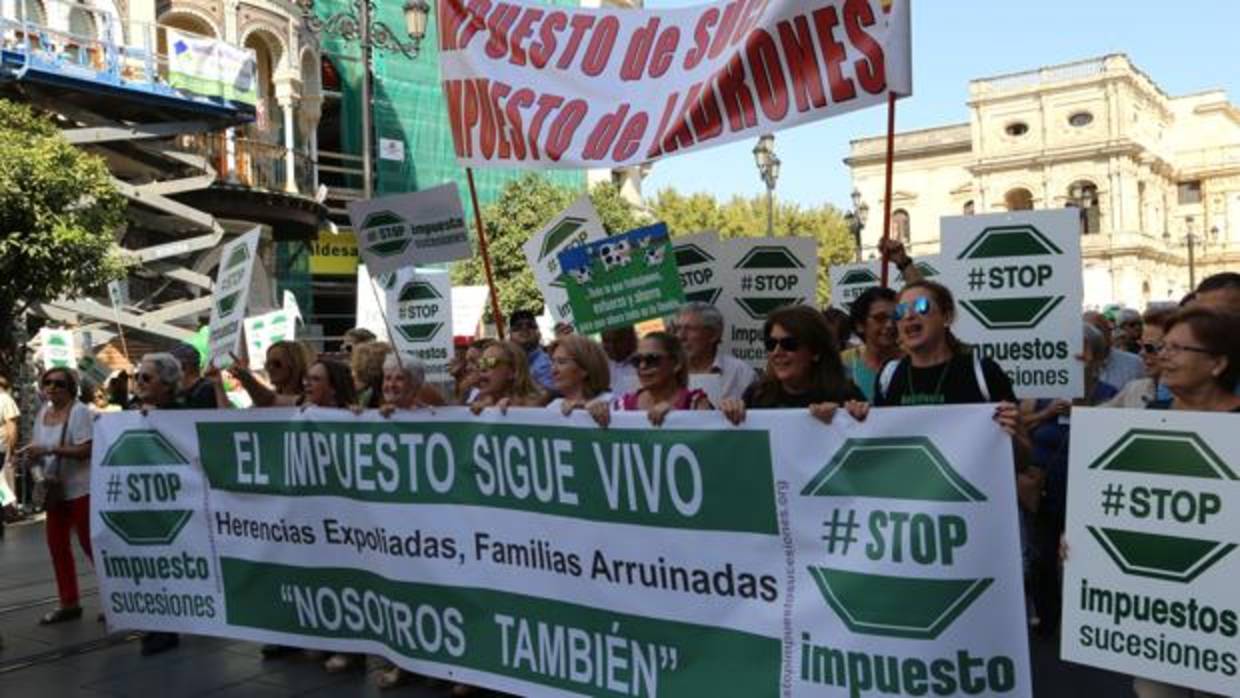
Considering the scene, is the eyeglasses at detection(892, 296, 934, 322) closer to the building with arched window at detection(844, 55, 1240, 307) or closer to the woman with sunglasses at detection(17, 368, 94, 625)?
the woman with sunglasses at detection(17, 368, 94, 625)

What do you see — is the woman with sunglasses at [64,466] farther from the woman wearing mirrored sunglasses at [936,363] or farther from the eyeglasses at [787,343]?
the woman wearing mirrored sunglasses at [936,363]

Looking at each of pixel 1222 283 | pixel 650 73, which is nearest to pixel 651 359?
pixel 650 73

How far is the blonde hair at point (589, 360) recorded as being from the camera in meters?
4.87

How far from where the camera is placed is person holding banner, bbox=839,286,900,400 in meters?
5.54

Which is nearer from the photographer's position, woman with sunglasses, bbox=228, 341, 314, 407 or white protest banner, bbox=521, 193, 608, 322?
woman with sunglasses, bbox=228, 341, 314, 407

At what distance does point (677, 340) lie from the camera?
461cm

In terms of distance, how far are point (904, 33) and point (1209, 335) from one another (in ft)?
6.05

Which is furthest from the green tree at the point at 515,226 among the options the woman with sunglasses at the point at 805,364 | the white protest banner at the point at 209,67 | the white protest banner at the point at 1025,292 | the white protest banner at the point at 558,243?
the woman with sunglasses at the point at 805,364

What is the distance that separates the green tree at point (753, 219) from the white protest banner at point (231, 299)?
41.8m

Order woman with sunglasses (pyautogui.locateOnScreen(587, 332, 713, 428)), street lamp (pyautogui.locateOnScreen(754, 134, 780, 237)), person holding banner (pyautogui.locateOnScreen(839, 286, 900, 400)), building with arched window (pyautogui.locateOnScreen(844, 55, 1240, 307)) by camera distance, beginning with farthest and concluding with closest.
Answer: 1. building with arched window (pyautogui.locateOnScreen(844, 55, 1240, 307))
2. street lamp (pyautogui.locateOnScreen(754, 134, 780, 237))
3. person holding banner (pyautogui.locateOnScreen(839, 286, 900, 400))
4. woman with sunglasses (pyautogui.locateOnScreen(587, 332, 713, 428))

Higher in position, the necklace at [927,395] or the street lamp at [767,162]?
the street lamp at [767,162]

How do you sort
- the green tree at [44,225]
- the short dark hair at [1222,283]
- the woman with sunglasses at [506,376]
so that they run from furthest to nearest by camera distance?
the green tree at [44,225] → the woman with sunglasses at [506,376] → the short dark hair at [1222,283]

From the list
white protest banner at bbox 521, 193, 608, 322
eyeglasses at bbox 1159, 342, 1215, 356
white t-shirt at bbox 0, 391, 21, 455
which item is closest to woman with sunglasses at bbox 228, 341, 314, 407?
white protest banner at bbox 521, 193, 608, 322

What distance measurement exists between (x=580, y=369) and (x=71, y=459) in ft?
12.5
